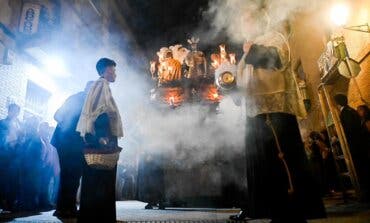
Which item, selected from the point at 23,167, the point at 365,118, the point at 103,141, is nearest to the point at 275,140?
the point at 103,141

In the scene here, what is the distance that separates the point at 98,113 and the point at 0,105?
666 cm

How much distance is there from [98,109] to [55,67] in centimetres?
906

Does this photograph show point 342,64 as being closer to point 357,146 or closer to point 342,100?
point 342,100

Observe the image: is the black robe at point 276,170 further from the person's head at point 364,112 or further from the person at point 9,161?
the person at point 9,161

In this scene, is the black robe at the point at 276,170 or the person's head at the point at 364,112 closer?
the black robe at the point at 276,170

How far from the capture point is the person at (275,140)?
3.09 m

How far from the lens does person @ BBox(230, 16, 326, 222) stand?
10.1 ft

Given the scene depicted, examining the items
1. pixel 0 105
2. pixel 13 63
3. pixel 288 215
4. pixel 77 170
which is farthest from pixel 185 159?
pixel 13 63

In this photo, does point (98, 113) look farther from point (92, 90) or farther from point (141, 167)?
point (141, 167)

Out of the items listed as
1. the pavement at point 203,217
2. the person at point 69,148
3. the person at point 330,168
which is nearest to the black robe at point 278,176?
the pavement at point 203,217

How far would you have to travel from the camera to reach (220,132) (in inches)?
249

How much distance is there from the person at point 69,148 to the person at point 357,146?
5.73 metres

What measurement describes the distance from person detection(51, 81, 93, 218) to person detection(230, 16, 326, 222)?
342 centimetres

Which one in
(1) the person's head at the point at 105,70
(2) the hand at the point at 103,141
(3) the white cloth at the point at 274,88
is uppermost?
(1) the person's head at the point at 105,70
